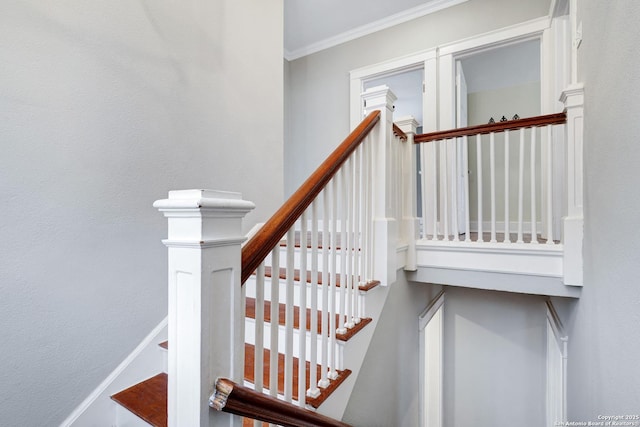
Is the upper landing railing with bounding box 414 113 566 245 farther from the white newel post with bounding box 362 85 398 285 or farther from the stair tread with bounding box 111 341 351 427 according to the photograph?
the stair tread with bounding box 111 341 351 427

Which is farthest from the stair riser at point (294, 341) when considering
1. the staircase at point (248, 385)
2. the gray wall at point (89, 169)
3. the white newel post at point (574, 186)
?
the white newel post at point (574, 186)

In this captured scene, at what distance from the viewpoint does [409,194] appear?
228cm

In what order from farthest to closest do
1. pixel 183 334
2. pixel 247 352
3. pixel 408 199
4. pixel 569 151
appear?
pixel 408 199 → pixel 569 151 → pixel 247 352 → pixel 183 334

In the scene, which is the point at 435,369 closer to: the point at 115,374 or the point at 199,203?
the point at 115,374

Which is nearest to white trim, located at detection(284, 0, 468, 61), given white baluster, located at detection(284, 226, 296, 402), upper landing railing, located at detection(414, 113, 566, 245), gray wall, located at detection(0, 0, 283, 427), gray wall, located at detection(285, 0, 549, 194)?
gray wall, located at detection(285, 0, 549, 194)

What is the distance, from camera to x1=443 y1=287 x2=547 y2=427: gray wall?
3107mm

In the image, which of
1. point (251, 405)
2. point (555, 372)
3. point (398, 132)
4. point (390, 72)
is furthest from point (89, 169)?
point (555, 372)

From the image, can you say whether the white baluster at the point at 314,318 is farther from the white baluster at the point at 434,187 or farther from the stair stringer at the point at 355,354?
the white baluster at the point at 434,187

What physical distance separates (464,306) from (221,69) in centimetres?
341

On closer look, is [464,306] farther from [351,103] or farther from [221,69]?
[221,69]

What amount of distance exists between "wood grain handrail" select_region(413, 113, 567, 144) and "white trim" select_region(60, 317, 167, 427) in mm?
2129

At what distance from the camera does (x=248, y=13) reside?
7.68 ft

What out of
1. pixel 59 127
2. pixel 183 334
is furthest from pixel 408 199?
pixel 59 127

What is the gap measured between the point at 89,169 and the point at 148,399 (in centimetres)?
114
